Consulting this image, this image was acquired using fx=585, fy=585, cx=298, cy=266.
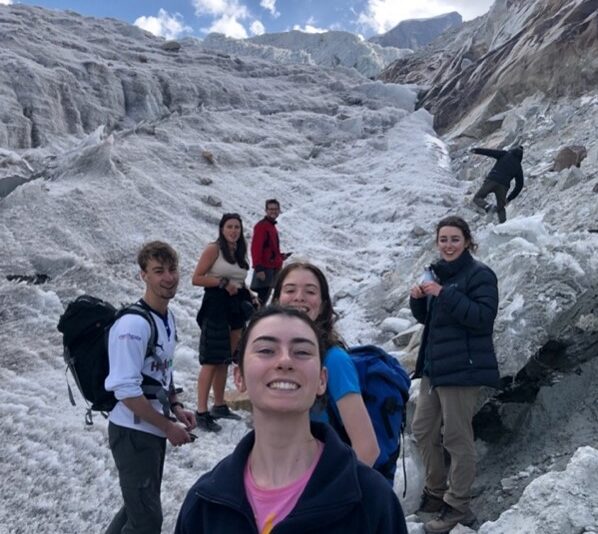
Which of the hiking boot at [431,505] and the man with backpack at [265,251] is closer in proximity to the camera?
the hiking boot at [431,505]

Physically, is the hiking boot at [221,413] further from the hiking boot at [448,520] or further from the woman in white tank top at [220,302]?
the hiking boot at [448,520]

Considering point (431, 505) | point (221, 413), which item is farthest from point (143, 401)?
point (221, 413)

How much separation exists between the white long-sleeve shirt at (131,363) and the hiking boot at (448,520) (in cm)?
199

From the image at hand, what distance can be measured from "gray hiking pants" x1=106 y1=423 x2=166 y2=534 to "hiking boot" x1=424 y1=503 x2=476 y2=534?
1887 millimetres

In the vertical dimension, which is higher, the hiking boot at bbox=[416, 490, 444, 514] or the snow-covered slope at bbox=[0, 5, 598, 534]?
the snow-covered slope at bbox=[0, 5, 598, 534]

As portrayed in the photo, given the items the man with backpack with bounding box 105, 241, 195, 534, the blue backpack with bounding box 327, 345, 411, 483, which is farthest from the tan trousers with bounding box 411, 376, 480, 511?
the man with backpack with bounding box 105, 241, 195, 534

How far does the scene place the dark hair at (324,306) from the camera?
9.30ft

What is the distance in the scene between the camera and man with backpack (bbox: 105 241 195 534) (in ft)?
10.9

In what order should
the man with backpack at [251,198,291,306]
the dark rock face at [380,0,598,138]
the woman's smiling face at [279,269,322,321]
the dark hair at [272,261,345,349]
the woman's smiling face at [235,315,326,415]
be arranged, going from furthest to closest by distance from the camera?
the dark rock face at [380,0,598,138], the man with backpack at [251,198,291,306], the woman's smiling face at [279,269,322,321], the dark hair at [272,261,345,349], the woman's smiling face at [235,315,326,415]

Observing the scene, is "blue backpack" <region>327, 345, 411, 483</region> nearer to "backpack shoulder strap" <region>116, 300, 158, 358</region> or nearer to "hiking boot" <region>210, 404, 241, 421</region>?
"backpack shoulder strap" <region>116, 300, 158, 358</region>

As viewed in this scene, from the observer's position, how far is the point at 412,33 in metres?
130

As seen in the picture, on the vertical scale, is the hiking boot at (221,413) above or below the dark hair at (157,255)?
below

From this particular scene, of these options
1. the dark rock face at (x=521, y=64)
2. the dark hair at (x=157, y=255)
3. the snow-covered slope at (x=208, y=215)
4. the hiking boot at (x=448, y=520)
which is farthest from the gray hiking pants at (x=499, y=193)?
the dark rock face at (x=521, y=64)

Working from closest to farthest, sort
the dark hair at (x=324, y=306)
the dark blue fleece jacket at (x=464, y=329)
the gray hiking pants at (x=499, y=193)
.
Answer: the dark hair at (x=324, y=306)
the dark blue fleece jacket at (x=464, y=329)
the gray hiking pants at (x=499, y=193)
